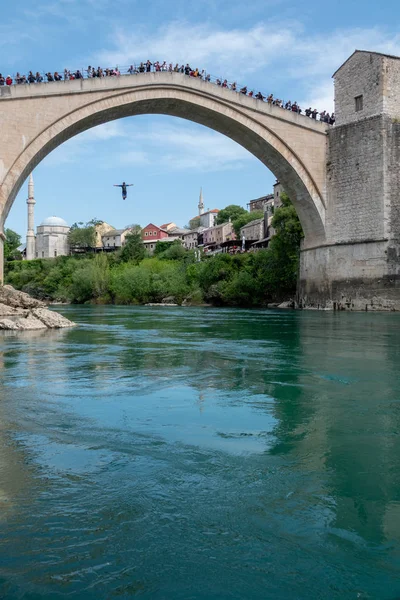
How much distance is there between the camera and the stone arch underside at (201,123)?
18219 millimetres

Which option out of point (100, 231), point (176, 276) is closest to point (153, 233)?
point (100, 231)

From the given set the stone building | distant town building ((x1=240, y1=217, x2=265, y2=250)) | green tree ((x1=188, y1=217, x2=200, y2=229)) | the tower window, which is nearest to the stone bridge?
the tower window

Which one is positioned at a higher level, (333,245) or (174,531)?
(333,245)

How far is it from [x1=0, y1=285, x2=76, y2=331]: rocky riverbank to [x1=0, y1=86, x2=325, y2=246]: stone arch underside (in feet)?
15.2

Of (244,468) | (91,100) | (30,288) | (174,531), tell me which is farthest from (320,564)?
(30,288)

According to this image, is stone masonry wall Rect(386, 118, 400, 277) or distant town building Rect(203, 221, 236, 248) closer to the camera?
stone masonry wall Rect(386, 118, 400, 277)

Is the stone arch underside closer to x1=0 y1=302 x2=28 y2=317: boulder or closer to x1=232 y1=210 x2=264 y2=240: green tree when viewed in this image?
x1=0 y1=302 x2=28 y2=317: boulder

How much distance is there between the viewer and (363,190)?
66.9ft

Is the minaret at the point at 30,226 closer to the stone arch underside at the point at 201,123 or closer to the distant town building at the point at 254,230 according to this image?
the distant town building at the point at 254,230

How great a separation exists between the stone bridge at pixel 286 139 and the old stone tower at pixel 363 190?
0.04m

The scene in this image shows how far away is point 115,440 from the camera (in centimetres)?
335

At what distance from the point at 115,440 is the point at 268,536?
4.81ft

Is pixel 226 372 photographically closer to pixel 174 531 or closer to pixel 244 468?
pixel 244 468

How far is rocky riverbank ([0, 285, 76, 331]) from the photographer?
39.3 ft
